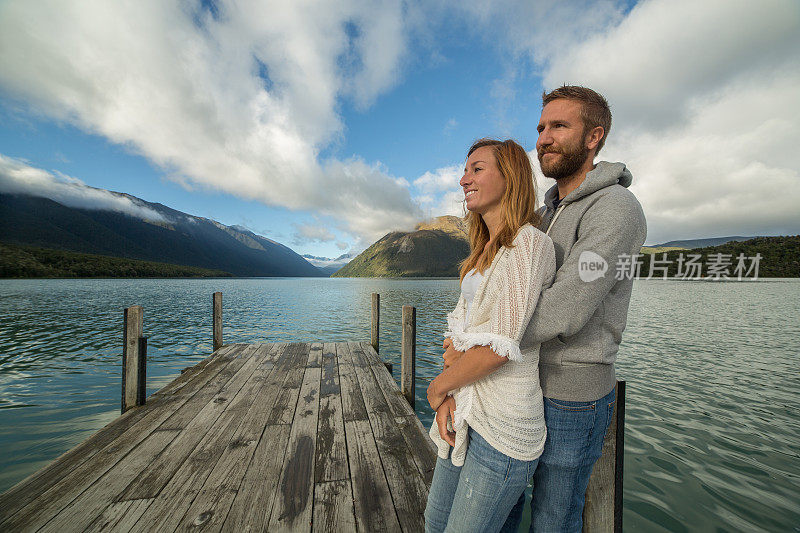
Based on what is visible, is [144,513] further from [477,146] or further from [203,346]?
[203,346]

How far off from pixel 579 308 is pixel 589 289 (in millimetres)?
90

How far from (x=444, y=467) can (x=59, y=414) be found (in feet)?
34.8

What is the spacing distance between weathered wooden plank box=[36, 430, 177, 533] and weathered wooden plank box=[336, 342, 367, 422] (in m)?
2.53

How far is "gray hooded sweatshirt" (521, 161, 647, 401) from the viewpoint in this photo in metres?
1.33

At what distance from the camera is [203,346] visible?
14.6 metres

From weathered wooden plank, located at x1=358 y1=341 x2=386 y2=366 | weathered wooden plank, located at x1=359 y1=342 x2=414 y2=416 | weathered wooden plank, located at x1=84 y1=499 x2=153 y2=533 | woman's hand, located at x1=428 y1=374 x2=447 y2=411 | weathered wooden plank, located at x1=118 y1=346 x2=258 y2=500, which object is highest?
woman's hand, located at x1=428 y1=374 x2=447 y2=411

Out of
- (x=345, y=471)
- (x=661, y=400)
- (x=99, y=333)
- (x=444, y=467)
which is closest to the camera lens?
(x=444, y=467)

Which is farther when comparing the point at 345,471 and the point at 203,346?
the point at 203,346

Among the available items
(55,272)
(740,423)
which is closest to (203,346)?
(740,423)

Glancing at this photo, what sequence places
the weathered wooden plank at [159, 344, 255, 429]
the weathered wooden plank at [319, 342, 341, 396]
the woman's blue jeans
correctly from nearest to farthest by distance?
the woman's blue jeans < the weathered wooden plank at [159, 344, 255, 429] < the weathered wooden plank at [319, 342, 341, 396]

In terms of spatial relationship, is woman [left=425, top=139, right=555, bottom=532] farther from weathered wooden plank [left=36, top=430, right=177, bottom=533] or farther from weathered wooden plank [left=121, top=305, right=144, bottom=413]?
weathered wooden plank [left=121, top=305, right=144, bottom=413]

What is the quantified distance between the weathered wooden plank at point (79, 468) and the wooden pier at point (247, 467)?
0.01 meters

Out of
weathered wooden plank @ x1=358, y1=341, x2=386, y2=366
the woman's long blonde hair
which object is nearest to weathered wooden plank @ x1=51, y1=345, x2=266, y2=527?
the woman's long blonde hair

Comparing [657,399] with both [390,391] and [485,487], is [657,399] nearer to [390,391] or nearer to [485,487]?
[390,391]
